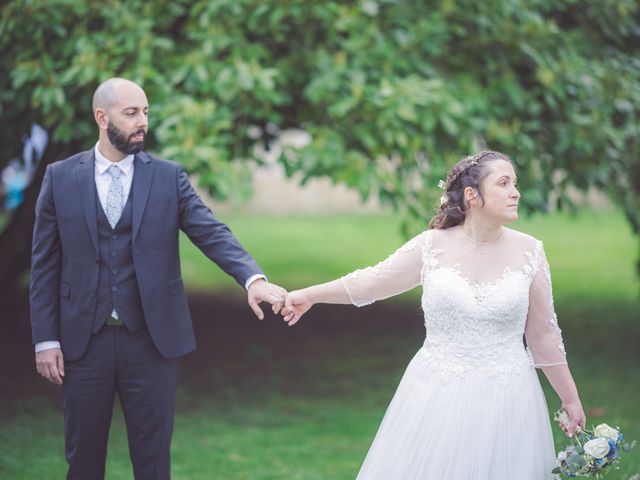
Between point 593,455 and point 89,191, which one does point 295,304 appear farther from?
point 593,455

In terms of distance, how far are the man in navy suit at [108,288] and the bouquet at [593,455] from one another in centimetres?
178

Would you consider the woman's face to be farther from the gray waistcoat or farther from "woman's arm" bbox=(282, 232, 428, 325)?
the gray waistcoat

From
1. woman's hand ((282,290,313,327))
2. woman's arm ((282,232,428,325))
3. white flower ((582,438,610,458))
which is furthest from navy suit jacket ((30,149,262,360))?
white flower ((582,438,610,458))

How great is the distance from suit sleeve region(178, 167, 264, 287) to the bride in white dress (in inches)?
33.5

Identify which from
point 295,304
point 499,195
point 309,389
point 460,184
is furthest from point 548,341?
point 309,389

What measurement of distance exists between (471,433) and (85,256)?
1867mm

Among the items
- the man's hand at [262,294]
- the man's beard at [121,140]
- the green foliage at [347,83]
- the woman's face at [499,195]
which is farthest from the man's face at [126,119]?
the green foliage at [347,83]

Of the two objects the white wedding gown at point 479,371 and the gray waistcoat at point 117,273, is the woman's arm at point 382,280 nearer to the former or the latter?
the white wedding gown at point 479,371

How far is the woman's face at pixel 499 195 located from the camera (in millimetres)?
3836

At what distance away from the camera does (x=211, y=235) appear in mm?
4430

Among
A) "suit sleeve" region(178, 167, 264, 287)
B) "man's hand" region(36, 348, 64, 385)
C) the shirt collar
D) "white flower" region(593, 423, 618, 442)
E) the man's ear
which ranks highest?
the man's ear

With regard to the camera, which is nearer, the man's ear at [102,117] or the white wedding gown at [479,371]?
the white wedding gown at [479,371]

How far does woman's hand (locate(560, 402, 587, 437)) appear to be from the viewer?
3955mm

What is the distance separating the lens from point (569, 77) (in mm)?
7570
